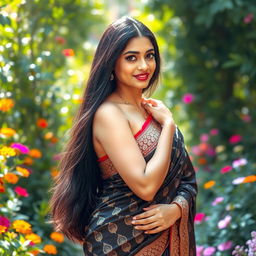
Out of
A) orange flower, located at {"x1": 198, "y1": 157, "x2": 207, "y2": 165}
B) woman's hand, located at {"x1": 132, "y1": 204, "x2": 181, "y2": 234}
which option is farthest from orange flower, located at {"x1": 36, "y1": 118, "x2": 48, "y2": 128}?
woman's hand, located at {"x1": 132, "y1": 204, "x2": 181, "y2": 234}

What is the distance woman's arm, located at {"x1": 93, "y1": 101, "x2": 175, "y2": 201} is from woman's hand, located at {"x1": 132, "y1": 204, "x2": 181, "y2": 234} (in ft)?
0.23

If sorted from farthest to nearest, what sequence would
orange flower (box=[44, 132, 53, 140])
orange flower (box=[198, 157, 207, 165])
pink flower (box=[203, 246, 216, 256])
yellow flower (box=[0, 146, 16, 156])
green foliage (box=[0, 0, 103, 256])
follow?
orange flower (box=[198, 157, 207, 165]) < orange flower (box=[44, 132, 53, 140]) < green foliage (box=[0, 0, 103, 256]) < pink flower (box=[203, 246, 216, 256]) < yellow flower (box=[0, 146, 16, 156])

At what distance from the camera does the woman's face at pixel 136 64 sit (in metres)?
2.69

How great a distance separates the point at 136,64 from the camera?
2697 mm

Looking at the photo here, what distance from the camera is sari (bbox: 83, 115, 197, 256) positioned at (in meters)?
2.63

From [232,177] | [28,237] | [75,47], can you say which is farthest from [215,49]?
[28,237]

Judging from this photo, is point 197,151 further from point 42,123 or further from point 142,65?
point 142,65

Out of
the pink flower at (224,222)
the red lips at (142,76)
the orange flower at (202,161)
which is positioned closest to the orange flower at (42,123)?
the pink flower at (224,222)

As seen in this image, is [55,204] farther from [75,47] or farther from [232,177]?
[75,47]

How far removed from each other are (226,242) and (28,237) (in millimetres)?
1265

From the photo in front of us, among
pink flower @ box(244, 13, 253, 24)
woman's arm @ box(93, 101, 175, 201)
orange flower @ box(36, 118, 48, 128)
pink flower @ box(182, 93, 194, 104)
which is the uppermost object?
pink flower @ box(244, 13, 253, 24)

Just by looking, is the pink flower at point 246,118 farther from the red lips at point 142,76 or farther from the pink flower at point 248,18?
the red lips at point 142,76

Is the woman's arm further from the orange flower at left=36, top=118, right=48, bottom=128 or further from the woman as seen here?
the orange flower at left=36, top=118, right=48, bottom=128

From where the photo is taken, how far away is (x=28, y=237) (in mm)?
3184
